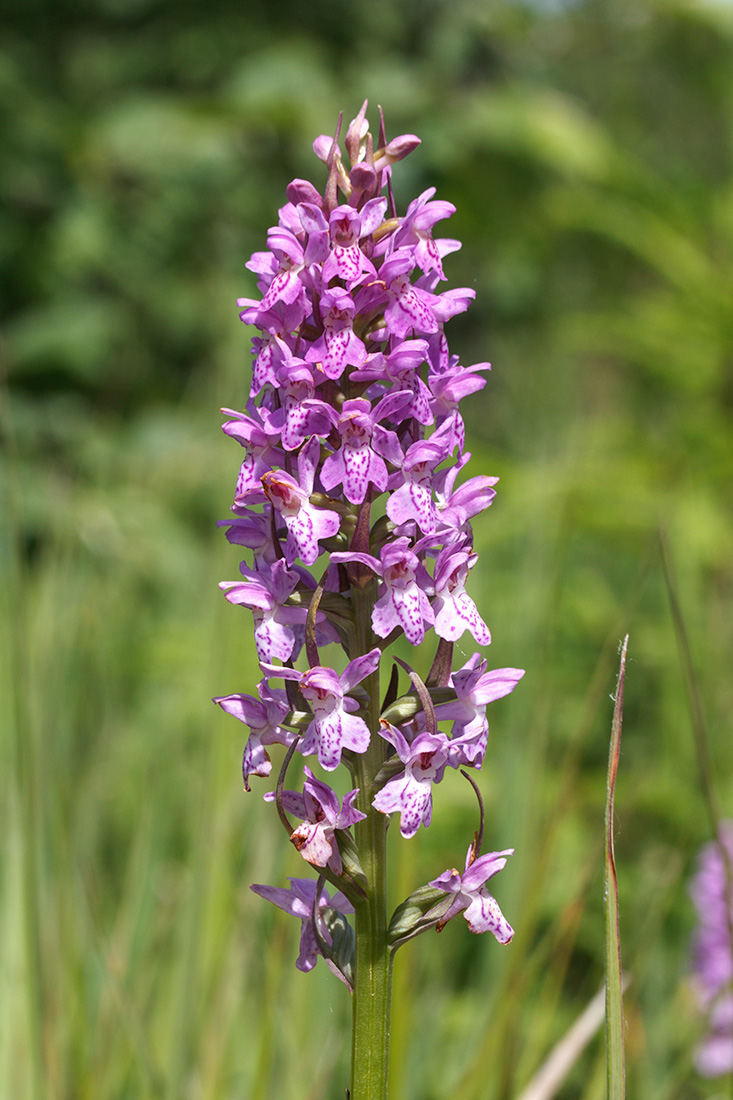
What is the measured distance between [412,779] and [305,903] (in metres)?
0.17

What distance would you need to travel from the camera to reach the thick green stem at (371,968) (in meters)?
0.80

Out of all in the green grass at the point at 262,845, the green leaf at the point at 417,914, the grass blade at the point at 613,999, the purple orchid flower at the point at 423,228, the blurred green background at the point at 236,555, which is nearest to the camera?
the grass blade at the point at 613,999

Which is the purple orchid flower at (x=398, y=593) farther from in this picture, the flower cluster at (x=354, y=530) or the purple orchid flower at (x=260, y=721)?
the purple orchid flower at (x=260, y=721)

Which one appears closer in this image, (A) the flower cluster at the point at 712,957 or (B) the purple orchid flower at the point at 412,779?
(B) the purple orchid flower at the point at 412,779

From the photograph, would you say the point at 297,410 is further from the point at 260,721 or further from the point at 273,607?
the point at 260,721

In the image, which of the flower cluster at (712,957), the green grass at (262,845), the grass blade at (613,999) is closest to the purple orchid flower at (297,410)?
the grass blade at (613,999)

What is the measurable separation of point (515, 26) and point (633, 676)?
192 inches

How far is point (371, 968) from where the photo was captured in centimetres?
81

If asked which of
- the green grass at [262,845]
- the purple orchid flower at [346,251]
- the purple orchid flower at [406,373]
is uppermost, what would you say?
the purple orchid flower at [346,251]

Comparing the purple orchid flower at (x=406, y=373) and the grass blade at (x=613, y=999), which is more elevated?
the purple orchid flower at (x=406, y=373)

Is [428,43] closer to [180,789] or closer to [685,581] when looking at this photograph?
[685,581]

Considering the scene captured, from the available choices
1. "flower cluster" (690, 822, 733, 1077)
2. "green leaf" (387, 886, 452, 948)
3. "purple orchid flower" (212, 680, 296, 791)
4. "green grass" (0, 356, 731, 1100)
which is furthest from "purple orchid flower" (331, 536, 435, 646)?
"flower cluster" (690, 822, 733, 1077)

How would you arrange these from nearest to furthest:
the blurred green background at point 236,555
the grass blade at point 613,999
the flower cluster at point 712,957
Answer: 1. the grass blade at point 613,999
2. the blurred green background at point 236,555
3. the flower cluster at point 712,957

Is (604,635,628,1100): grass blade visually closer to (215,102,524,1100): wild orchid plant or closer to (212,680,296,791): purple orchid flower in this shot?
(215,102,524,1100): wild orchid plant
